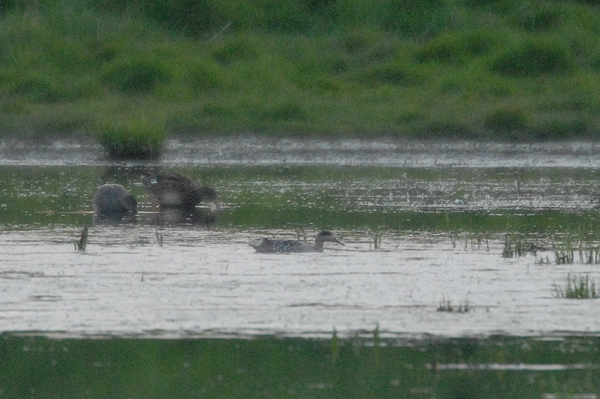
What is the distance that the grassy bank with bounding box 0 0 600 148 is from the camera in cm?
2077

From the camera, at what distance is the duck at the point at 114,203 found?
42.9 ft

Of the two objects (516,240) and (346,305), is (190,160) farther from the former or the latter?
(346,305)

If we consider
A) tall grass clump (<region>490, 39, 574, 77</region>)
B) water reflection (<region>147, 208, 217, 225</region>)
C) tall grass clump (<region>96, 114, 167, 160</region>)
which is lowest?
water reflection (<region>147, 208, 217, 225</region>)

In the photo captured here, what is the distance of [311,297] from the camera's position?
8352 mm

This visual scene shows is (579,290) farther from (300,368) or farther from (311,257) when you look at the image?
(311,257)

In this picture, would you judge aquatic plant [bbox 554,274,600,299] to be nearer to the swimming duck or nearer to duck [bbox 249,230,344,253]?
duck [bbox 249,230,344,253]

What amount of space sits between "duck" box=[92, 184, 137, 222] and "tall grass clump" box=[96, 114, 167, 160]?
600cm

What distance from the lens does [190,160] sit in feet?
64.6

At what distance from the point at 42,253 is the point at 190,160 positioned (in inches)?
379

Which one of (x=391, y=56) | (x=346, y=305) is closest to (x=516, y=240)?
(x=346, y=305)

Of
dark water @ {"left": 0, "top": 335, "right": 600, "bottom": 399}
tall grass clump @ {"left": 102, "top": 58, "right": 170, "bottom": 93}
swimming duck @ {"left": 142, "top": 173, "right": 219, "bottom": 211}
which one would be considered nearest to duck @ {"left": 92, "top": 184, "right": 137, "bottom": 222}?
swimming duck @ {"left": 142, "top": 173, "right": 219, "bottom": 211}

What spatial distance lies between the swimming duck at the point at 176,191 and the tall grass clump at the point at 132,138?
17.7ft

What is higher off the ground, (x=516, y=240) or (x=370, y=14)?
(x=370, y=14)

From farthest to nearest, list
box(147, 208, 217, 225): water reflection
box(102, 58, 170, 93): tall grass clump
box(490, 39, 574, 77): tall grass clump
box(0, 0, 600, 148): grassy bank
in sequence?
1. box(490, 39, 574, 77): tall grass clump
2. box(102, 58, 170, 93): tall grass clump
3. box(0, 0, 600, 148): grassy bank
4. box(147, 208, 217, 225): water reflection
